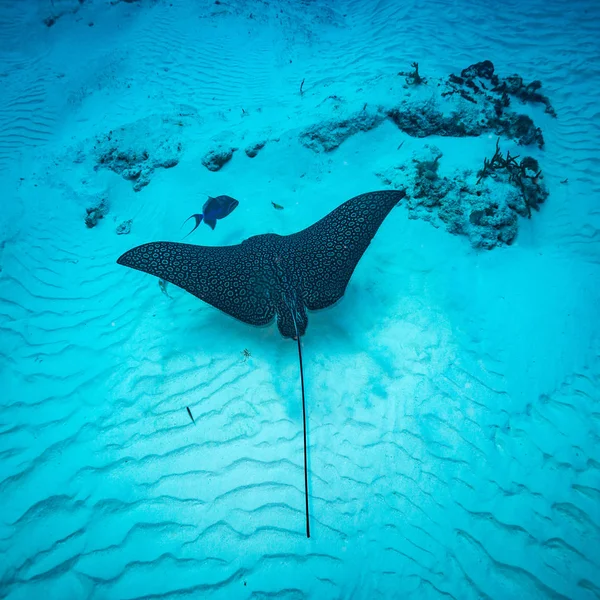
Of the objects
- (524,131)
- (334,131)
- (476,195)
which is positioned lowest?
(476,195)

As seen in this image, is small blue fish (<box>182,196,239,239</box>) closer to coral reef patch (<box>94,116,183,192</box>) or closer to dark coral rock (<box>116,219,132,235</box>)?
dark coral rock (<box>116,219,132,235</box>)

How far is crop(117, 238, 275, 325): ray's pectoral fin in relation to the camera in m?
3.38

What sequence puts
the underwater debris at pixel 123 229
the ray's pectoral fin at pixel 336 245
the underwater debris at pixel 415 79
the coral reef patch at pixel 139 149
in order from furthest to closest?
the underwater debris at pixel 415 79 → the coral reef patch at pixel 139 149 → the underwater debris at pixel 123 229 → the ray's pectoral fin at pixel 336 245

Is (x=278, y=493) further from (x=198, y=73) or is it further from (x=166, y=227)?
(x=198, y=73)

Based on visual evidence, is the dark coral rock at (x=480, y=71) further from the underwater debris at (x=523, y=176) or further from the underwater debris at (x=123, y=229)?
the underwater debris at (x=123, y=229)

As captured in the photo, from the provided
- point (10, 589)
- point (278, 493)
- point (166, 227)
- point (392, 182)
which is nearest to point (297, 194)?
point (392, 182)

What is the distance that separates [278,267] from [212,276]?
799mm

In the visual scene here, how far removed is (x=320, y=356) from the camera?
3.72m

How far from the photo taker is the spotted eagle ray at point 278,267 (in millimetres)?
3410

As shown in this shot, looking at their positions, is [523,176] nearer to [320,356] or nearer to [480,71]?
[480,71]

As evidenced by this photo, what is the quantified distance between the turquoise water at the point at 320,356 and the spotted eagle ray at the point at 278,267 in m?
0.22

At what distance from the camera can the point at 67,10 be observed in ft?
34.9

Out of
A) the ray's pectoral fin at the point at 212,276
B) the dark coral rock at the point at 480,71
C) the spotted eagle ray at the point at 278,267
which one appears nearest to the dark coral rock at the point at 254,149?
the spotted eagle ray at the point at 278,267

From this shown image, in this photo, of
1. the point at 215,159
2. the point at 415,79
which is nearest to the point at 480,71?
the point at 415,79
